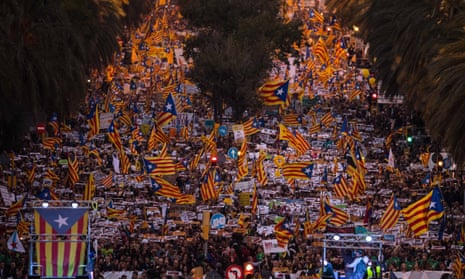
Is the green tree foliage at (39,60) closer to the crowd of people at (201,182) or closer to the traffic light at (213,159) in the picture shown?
the crowd of people at (201,182)

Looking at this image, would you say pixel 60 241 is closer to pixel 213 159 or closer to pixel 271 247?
pixel 271 247

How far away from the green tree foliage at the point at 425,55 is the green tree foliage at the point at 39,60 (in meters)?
13.6

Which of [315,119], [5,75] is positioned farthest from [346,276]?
[315,119]

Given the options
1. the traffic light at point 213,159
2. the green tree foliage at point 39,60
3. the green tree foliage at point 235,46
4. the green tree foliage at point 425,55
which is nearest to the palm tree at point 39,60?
the green tree foliage at point 39,60

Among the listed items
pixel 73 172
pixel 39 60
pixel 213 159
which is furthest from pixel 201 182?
pixel 39 60

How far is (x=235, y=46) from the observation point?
261ft

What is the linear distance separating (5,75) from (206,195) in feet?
29.7

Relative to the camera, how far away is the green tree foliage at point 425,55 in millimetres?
47781

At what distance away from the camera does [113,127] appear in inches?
2197

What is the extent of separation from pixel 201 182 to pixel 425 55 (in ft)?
36.8

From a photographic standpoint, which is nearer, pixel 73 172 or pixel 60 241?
pixel 60 241

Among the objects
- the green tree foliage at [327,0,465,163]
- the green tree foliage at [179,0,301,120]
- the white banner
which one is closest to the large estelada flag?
the white banner

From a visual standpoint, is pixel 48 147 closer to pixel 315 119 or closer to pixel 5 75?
pixel 5 75

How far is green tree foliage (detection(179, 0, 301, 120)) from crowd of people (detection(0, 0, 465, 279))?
1.65 m
